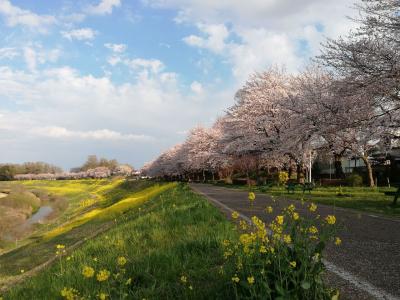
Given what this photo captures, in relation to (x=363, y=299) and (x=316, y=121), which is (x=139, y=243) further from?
(x=316, y=121)

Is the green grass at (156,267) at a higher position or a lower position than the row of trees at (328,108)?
lower

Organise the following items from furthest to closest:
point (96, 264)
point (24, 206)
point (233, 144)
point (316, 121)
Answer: point (24, 206) < point (233, 144) < point (316, 121) < point (96, 264)

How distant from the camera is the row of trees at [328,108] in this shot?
1720cm

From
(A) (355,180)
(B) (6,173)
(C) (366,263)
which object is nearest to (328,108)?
(A) (355,180)

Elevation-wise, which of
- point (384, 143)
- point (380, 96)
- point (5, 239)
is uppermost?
point (380, 96)

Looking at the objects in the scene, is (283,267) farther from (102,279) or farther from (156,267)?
(156,267)

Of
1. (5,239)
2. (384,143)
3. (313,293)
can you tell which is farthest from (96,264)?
(5,239)

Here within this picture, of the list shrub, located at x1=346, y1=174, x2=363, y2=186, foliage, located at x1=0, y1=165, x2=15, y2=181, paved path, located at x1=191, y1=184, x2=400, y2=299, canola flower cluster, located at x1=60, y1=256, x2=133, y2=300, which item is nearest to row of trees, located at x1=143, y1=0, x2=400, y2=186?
shrub, located at x1=346, y1=174, x2=363, y2=186

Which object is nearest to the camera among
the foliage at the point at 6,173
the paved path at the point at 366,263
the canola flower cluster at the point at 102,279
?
the canola flower cluster at the point at 102,279

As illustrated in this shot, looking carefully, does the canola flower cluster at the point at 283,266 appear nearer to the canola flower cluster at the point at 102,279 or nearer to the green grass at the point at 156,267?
the green grass at the point at 156,267

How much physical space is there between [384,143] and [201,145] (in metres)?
48.6

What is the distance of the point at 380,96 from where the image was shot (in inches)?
726

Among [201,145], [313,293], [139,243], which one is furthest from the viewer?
[201,145]

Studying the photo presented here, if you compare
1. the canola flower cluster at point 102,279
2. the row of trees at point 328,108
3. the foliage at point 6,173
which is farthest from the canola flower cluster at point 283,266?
the foliage at point 6,173
